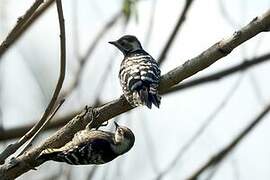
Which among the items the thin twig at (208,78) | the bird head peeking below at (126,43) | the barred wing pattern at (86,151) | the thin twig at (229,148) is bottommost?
the thin twig at (229,148)

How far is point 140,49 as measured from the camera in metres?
6.17

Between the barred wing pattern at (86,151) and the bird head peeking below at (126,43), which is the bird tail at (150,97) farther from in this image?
the bird head peeking below at (126,43)

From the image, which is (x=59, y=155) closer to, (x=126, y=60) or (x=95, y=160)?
(x=95, y=160)

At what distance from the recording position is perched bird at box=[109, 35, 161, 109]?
4.63m

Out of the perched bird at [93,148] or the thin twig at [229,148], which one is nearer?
the perched bird at [93,148]

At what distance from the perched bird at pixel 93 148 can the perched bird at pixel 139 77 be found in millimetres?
323

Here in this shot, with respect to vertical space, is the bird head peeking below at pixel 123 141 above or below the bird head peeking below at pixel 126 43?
below

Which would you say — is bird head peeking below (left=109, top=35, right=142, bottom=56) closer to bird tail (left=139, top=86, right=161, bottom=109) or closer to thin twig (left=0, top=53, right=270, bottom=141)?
thin twig (left=0, top=53, right=270, bottom=141)

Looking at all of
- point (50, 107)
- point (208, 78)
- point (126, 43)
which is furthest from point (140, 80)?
point (126, 43)

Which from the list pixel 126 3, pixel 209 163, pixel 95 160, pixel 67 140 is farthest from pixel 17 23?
pixel 209 163

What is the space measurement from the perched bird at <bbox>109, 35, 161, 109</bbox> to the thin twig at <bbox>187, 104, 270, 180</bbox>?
32.0 inches

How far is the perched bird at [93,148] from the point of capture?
4536 mm

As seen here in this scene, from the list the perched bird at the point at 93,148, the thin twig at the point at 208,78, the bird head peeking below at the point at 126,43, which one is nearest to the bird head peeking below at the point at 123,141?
the perched bird at the point at 93,148

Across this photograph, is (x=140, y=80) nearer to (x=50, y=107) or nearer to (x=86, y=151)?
(x=86, y=151)
